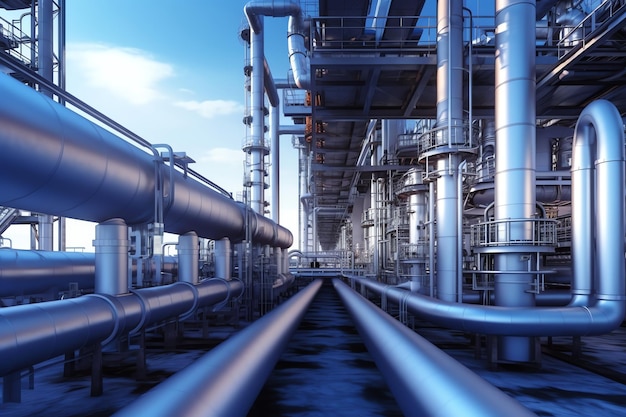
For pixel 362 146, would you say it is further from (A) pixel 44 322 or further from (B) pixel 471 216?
(A) pixel 44 322

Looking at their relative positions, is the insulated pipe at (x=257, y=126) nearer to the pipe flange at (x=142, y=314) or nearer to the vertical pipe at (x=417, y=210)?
the vertical pipe at (x=417, y=210)

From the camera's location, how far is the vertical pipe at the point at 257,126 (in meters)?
22.2

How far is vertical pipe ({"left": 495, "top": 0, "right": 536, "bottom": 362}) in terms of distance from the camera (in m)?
7.70

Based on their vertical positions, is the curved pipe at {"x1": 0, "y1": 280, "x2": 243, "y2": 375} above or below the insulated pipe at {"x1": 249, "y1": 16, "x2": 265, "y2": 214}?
below

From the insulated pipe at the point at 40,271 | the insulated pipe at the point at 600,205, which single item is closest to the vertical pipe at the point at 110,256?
the insulated pipe at the point at 40,271

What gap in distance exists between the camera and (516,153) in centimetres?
775

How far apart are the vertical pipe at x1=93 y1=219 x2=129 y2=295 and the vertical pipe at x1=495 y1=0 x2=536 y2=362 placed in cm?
613

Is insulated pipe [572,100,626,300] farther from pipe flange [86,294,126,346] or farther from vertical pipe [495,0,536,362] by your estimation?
pipe flange [86,294,126,346]

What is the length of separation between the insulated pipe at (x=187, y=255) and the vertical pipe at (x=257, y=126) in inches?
503

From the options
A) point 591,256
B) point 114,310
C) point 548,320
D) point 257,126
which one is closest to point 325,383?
point 114,310

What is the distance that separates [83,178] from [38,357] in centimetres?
181

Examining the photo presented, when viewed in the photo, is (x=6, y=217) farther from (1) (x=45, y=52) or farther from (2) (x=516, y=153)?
(2) (x=516, y=153)

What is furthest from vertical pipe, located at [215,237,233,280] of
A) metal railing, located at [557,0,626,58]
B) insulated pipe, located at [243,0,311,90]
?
metal railing, located at [557,0,626,58]

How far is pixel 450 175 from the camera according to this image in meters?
9.22
